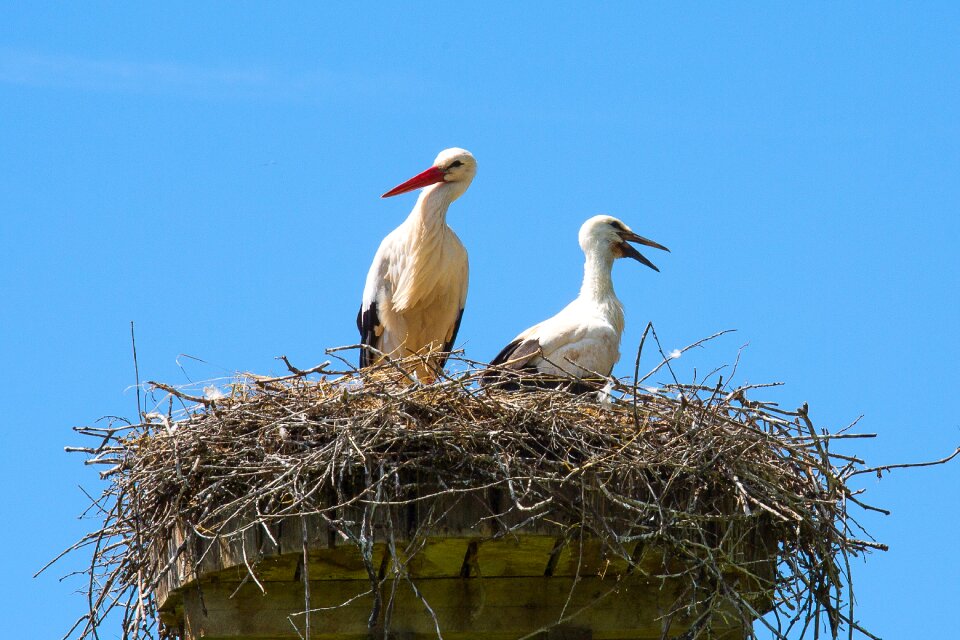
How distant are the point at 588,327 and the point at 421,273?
99 centimetres

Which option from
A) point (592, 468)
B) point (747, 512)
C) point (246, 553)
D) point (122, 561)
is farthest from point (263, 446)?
point (747, 512)

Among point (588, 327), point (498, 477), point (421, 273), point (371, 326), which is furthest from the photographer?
point (371, 326)

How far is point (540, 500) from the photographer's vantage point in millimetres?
3906

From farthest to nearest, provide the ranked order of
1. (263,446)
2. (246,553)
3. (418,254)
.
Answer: (418,254)
(263,446)
(246,553)

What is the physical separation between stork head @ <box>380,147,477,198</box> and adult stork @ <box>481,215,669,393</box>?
2.17 ft

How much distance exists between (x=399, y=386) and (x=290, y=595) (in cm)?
73

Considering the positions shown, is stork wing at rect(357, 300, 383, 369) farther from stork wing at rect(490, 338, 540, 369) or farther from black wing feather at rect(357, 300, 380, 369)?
stork wing at rect(490, 338, 540, 369)

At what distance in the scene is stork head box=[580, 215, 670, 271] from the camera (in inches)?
273

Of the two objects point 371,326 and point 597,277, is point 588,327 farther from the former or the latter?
point 371,326

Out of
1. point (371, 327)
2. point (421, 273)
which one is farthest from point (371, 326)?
point (421, 273)

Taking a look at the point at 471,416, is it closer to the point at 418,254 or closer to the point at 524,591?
the point at 524,591

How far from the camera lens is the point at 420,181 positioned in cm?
708

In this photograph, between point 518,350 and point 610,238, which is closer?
point 518,350

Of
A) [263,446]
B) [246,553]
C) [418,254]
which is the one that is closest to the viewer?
[246,553]
